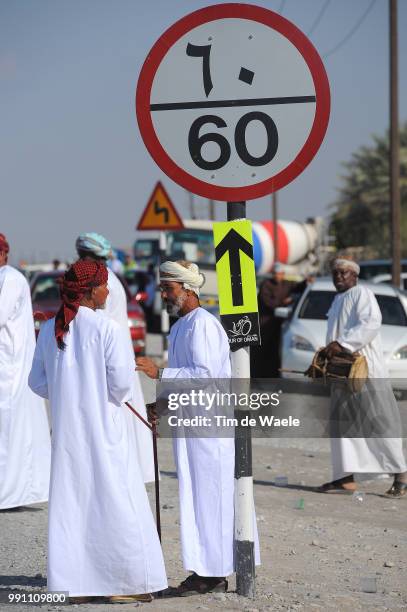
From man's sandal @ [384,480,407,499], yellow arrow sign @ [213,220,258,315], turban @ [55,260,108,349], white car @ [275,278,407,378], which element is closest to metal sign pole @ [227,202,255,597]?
yellow arrow sign @ [213,220,258,315]

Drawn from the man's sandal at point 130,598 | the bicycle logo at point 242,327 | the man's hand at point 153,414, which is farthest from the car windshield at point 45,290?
the bicycle logo at point 242,327

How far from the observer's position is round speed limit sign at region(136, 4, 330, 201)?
5.57m

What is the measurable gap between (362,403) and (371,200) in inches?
1958

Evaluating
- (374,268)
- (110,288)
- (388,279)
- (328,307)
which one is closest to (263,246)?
(374,268)

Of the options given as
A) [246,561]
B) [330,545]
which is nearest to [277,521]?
[330,545]

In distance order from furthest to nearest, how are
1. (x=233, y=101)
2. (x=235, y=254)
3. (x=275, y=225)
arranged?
(x=275, y=225)
(x=235, y=254)
(x=233, y=101)

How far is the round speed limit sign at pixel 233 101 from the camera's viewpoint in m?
5.57

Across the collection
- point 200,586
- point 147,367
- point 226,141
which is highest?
point 226,141

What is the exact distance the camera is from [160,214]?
19125 millimetres

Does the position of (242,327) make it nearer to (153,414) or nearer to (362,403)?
(153,414)

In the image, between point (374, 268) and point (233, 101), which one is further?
point (374, 268)

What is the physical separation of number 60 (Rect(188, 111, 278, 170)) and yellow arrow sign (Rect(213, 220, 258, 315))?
11.5 inches

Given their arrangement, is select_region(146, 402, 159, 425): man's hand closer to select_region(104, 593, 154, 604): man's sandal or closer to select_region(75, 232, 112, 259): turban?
select_region(104, 593, 154, 604): man's sandal

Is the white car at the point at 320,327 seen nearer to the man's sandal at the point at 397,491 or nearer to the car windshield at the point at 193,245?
the man's sandal at the point at 397,491
